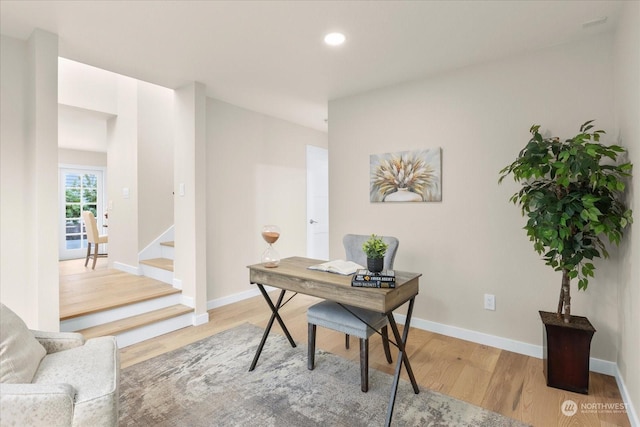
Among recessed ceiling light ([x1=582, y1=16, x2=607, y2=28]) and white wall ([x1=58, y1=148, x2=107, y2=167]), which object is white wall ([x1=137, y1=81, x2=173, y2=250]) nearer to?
white wall ([x1=58, y1=148, x2=107, y2=167])

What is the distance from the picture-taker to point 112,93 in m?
4.24

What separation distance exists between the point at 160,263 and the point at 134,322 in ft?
3.81

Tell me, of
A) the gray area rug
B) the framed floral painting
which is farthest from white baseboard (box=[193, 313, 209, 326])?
the framed floral painting

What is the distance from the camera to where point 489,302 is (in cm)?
275

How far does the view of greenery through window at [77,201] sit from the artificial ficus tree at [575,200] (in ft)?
26.6

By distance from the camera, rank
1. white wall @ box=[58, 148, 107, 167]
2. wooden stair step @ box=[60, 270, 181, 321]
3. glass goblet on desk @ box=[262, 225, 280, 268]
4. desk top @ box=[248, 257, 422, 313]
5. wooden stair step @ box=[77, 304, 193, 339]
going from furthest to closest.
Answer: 1. white wall @ box=[58, 148, 107, 167]
2. wooden stair step @ box=[60, 270, 181, 321]
3. wooden stair step @ box=[77, 304, 193, 339]
4. glass goblet on desk @ box=[262, 225, 280, 268]
5. desk top @ box=[248, 257, 422, 313]

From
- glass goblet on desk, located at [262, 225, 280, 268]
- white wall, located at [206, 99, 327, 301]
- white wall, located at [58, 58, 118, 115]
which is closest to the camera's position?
glass goblet on desk, located at [262, 225, 280, 268]

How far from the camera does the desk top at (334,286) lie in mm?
1697

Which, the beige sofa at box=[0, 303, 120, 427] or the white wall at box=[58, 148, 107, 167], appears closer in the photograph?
the beige sofa at box=[0, 303, 120, 427]

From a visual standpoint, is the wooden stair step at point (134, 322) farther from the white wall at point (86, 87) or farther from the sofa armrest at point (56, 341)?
the white wall at point (86, 87)

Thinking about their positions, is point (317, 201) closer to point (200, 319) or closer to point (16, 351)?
point (200, 319)

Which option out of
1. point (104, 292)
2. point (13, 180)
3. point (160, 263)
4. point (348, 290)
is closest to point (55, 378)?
point (348, 290)

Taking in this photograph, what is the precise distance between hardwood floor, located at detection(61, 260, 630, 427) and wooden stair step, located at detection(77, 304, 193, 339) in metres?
0.17

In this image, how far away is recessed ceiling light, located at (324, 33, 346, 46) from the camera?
7.63 ft
